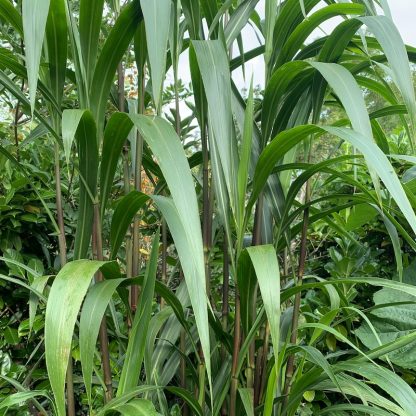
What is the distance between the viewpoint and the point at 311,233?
1.77 metres

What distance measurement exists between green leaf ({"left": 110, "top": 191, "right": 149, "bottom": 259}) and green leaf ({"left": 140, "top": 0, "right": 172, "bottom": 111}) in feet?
0.68

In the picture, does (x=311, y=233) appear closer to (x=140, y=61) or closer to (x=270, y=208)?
(x=270, y=208)

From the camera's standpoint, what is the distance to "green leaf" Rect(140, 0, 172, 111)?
58 cm

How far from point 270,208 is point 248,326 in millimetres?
222

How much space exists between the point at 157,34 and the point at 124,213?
0.98 feet

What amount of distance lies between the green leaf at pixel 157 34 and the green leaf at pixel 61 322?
23 centimetres

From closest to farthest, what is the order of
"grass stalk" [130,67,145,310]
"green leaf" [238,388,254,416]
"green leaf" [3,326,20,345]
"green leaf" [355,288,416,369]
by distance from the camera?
"green leaf" [238,388,254,416]
"grass stalk" [130,67,145,310]
"green leaf" [355,288,416,369]
"green leaf" [3,326,20,345]

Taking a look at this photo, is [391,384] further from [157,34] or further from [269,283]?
[157,34]

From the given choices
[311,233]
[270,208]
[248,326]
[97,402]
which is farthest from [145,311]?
[311,233]

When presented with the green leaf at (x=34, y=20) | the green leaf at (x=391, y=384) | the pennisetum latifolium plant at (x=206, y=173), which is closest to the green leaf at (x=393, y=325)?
the pennisetum latifolium plant at (x=206, y=173)

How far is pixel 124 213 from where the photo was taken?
2.63 feet

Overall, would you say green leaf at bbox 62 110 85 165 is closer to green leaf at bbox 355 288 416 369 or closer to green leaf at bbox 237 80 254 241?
green leaf at bbox 237 80 254 241

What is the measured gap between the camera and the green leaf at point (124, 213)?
772 millimetres

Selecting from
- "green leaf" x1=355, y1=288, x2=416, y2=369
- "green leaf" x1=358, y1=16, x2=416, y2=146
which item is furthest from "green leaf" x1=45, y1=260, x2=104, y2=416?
"green leaf" x1=355, y1=288, x2=416, y2=369
